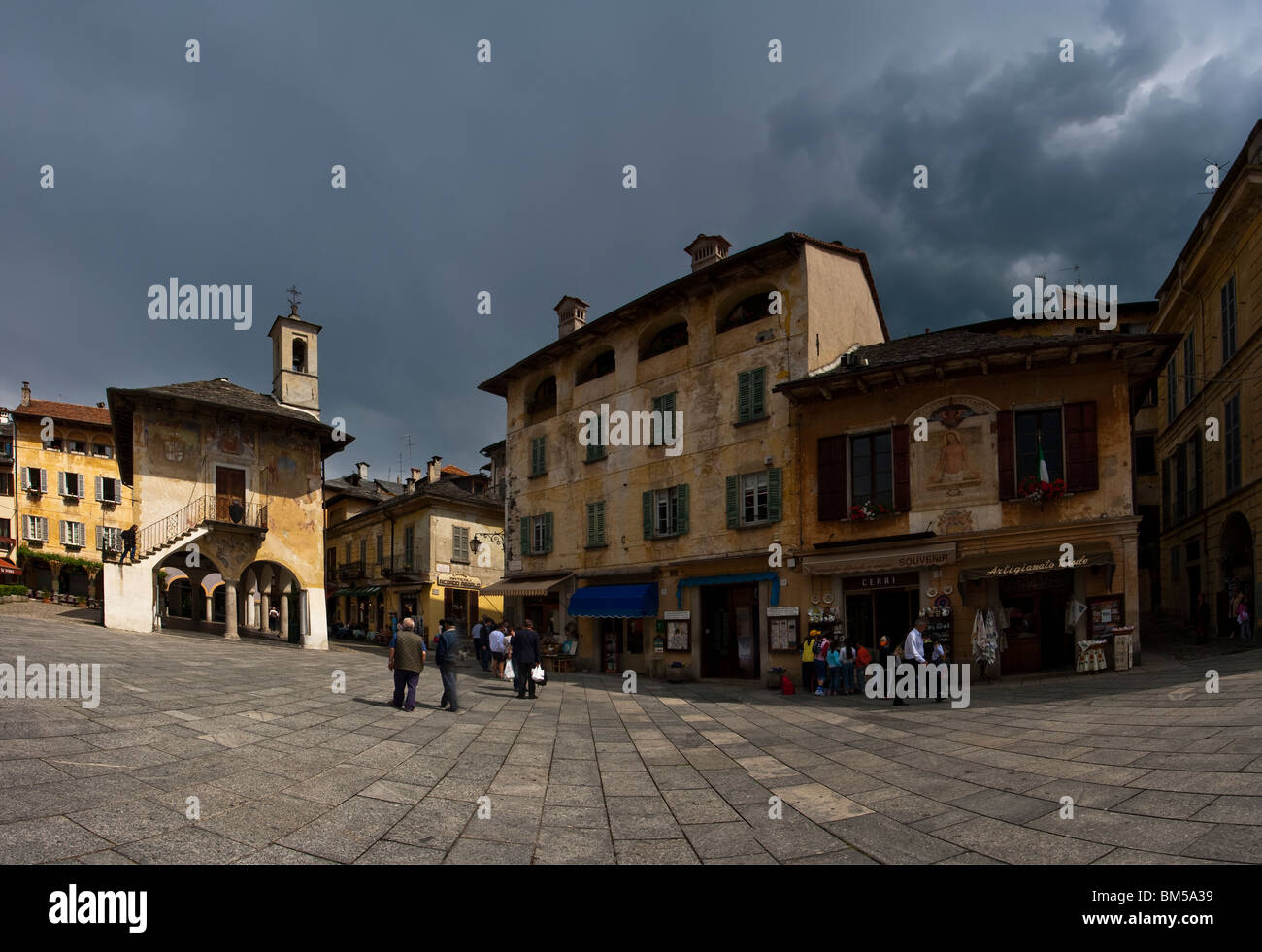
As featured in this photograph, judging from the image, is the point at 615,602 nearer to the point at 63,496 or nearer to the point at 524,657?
the point at 524,657

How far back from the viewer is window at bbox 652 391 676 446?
24453 mm

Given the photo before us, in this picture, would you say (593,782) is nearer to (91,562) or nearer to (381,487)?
(381,487)

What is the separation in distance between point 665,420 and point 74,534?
47051 mm

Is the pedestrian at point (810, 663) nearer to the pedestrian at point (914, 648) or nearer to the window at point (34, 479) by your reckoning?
the pedestrian at point (914, 648)

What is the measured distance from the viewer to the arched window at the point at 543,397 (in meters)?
30.3

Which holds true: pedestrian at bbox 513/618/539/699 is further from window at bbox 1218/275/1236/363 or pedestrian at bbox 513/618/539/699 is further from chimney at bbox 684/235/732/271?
window at bbox 1218/275/1236/363

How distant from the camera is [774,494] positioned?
833 inches

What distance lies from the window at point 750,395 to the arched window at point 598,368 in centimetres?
680

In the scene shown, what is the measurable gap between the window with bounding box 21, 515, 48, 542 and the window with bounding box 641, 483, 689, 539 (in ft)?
152

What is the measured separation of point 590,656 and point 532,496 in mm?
7220

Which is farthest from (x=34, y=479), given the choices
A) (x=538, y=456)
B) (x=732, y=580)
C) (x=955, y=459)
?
(x=955, y=459)

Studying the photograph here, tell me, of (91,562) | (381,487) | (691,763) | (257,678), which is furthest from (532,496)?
(91,562)

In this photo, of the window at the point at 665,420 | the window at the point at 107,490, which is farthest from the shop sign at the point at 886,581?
the window at the point at 107,490

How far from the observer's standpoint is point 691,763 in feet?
32.9
